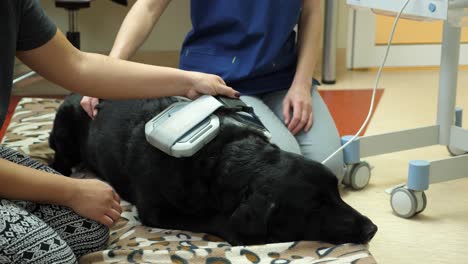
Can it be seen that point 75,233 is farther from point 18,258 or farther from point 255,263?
point 255,263

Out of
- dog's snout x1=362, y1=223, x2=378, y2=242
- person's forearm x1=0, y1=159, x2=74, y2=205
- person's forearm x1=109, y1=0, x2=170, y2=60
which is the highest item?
person's forearm x1=109, y1=0, x2=170, y2=60

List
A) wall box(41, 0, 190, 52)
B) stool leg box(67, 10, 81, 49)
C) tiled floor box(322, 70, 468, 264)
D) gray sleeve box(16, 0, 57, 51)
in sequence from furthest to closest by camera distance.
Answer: wall box(41, 0, 190, 52) < stool leg box(67, 10, 81, 49) < tiled floor box(322, 70, 468, 264) < gray sleeve box(16, 0, 57, 51)

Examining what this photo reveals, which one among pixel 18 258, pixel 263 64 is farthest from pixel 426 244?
pixel 18 258

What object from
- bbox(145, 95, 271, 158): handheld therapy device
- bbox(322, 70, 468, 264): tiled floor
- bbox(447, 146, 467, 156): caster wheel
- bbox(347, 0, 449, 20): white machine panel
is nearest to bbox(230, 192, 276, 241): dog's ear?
bbox(145, 95, 271, 158): handheld therapy device

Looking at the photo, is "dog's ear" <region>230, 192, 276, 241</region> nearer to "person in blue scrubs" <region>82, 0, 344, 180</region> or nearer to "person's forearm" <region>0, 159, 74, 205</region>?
"person's forearm" <region>0, 159, 74, 205</region>

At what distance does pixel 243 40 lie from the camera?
2006 mm

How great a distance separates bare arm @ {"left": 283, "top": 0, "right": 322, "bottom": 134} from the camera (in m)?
2.00

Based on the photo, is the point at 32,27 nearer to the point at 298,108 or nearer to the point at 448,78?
the point at 298,108

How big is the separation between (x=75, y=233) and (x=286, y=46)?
91cm

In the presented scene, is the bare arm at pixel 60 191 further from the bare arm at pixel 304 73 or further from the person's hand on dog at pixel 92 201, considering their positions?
the bare arm at pixel 304 73

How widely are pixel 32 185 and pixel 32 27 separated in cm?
34

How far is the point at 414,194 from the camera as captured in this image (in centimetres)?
193

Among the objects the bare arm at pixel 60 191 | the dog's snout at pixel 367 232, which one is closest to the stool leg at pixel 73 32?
the bare arm at pixel 60 191

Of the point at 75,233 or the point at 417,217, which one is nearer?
the point at 75,233
